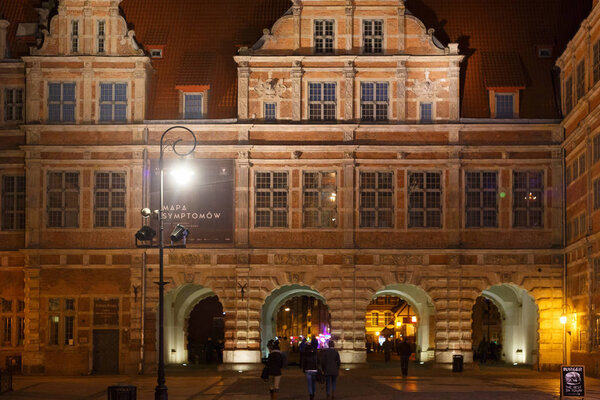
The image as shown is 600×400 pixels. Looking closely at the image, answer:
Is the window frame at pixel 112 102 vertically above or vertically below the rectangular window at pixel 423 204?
above

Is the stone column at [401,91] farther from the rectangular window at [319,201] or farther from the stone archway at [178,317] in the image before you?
the stone archway at [178,317]

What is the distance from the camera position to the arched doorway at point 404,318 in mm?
53000

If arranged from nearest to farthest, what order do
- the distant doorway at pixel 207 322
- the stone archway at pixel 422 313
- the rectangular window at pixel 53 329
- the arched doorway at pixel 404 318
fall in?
the rectangular window at pixel 53 329, the stone archway at pixel 422 313, the arched doorway at pixel 404 318, the distant doorway at pixel 207 322

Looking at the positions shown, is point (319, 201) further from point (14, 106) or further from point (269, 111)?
point (14, 106)

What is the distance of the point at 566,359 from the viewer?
47375mm

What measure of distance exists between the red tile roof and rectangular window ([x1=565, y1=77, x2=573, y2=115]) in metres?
0.98

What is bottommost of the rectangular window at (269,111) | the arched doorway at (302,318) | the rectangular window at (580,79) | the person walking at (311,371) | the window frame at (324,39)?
the arched doorway at (302,318)

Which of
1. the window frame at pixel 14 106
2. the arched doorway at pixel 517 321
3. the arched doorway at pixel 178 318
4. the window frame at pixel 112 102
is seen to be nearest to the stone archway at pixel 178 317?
the arched doorway at pixel 178 318

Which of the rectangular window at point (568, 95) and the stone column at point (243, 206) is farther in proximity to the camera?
the stone column at point (243, 206)

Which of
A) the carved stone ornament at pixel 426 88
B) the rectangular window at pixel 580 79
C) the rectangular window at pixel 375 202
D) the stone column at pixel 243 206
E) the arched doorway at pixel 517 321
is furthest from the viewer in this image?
the arched doorway at pixel 517 321

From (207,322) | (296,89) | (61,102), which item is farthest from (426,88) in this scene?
(207,322)

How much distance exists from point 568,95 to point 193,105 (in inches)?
660

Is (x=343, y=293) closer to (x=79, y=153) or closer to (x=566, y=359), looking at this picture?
(x=566, y=359)

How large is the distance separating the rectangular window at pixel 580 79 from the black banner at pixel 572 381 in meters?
19.9
